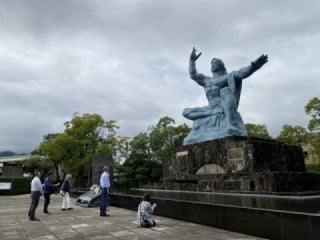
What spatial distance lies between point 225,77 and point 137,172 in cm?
2037

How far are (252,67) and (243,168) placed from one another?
4672 millimetres

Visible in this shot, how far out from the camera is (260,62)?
46.2 feet

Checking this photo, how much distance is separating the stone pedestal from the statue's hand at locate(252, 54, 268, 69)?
3.29 metres

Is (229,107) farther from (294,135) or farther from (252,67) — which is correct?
(294,135)

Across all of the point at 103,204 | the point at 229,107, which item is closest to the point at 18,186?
the point at 229,107

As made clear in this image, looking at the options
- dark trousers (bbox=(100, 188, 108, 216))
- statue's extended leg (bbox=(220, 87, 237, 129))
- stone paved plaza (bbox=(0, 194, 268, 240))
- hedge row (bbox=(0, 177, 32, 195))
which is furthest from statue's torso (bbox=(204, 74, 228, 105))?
hedge row (bbox=(0, 177, 32, 195))

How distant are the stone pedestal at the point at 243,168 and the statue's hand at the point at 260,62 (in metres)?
3.29

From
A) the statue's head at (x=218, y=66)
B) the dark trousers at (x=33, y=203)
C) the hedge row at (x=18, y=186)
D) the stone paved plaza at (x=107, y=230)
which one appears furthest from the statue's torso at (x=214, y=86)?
the hedge row at (x=18, y=186)

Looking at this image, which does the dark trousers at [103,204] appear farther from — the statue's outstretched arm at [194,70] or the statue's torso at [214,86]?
the statue's outstretched arm at [194,70]

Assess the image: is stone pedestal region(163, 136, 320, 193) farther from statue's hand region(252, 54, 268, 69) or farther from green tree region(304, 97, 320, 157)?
green tree region(304, 97, 320, 157)

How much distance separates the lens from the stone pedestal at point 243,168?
35.2 ft

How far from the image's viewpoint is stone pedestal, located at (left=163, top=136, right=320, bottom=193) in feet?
35.2

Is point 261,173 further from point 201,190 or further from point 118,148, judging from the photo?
point 118,148

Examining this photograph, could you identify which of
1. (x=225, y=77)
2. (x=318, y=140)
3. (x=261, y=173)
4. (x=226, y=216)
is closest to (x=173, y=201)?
(x=226, y=216)
